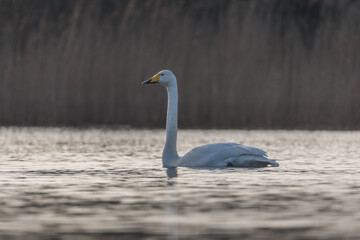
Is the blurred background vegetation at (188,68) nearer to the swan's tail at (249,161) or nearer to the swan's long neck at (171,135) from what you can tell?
the swan's long neck at (171,135)

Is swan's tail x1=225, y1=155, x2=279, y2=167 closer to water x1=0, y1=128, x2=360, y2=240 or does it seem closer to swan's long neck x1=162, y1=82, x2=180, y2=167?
water x1=0, y1=128, x2=360, y2=240

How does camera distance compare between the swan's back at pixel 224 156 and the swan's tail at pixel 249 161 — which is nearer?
the swan's tail at pixel 249 161

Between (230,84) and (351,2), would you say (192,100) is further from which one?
(351,2)

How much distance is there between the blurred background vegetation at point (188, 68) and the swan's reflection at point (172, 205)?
6824 mm

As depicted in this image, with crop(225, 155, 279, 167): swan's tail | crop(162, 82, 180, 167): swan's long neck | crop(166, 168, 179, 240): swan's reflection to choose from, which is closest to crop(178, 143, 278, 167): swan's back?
crop(225, 155, 279, 167): swan's tail

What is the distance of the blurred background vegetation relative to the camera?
56.4ft

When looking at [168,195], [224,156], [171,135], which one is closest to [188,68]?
[171,135]

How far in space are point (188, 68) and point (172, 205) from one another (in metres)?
10.1

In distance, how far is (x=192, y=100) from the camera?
17422 millimetres

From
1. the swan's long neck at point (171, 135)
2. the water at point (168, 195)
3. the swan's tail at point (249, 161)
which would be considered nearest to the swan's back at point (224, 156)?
the swan's tail at point (249, 161)

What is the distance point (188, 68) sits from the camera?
57.8 feet

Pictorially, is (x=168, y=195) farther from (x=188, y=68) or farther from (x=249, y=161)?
(x=188, y=68)

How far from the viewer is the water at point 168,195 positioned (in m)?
6.46

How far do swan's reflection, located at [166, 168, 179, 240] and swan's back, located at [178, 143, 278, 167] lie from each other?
303mm
